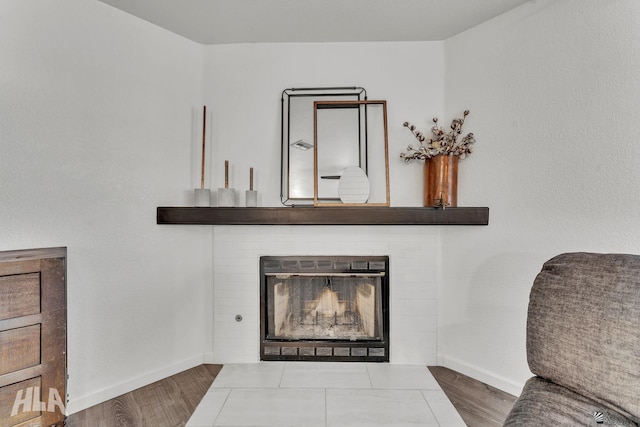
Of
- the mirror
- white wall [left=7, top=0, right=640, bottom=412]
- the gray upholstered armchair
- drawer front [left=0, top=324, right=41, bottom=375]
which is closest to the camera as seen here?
the gray upholstered armchair

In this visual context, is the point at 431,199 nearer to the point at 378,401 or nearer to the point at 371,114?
the point at 371,114

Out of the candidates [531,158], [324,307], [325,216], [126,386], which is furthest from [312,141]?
[126,386]

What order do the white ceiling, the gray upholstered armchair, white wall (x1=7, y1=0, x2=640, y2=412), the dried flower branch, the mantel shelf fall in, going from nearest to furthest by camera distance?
the gray upholstered armchair < white wall (x1=7, y1=0, x2=640, y2=412) < the white ceiling < the mantel shelf < the dried flower branch

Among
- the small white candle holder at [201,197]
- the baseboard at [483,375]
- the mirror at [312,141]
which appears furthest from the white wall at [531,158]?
the small white candle holder at [201,197]

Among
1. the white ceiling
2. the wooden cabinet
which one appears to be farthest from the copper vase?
the wooden cabinet

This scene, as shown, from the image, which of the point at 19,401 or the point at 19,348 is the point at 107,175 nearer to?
the point at 19,348

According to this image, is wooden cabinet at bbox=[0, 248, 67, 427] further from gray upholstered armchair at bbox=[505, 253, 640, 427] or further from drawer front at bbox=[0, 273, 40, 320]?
gray upholstered armchair at bbox=[505, 253, 640, 427]

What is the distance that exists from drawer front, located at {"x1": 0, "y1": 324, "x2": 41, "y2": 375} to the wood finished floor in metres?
0.43

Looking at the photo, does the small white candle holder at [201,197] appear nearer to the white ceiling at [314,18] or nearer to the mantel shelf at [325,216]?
the mantel shelf at [325,216]

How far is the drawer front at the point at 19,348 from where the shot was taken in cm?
163

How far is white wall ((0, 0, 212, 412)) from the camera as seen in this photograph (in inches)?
69.9

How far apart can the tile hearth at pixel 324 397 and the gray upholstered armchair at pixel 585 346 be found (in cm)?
101

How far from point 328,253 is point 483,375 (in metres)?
1.33

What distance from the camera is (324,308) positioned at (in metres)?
2.63
